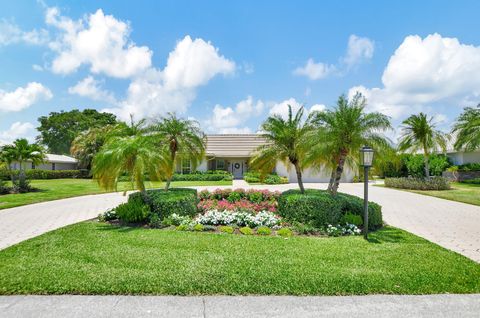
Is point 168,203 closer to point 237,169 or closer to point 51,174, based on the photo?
point 237,169

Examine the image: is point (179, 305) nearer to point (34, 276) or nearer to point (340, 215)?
point (34, 276)

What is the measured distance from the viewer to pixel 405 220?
9875 mm

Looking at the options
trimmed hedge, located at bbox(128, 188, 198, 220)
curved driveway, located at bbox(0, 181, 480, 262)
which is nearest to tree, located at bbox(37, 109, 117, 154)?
curved driveway, located at bbox(0, 181, 480, 262)

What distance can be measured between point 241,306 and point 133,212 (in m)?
6.01

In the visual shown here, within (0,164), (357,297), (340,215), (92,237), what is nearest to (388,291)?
(357,297)

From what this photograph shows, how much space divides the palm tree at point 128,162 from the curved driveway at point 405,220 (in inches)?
89.4

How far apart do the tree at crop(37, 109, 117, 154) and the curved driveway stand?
4048 centimetres

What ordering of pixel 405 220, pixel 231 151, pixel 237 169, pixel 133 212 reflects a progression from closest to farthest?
pixel 133 212 < pixel 405 220 < pixel 231 151 < pixel 237 169

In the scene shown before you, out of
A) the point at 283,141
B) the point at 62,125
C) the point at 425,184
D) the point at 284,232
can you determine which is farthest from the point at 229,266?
the point at 62,125

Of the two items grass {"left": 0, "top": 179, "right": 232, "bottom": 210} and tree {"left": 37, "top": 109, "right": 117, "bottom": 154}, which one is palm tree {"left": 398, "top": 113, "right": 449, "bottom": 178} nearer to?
grass {"left": 0, "top": 179, "right": 232, "bottom": 210}

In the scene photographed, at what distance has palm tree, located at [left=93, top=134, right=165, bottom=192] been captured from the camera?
26.9 feet

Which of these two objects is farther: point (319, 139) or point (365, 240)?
point (319, 139)

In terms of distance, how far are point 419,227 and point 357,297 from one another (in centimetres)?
627

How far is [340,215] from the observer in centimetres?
860
